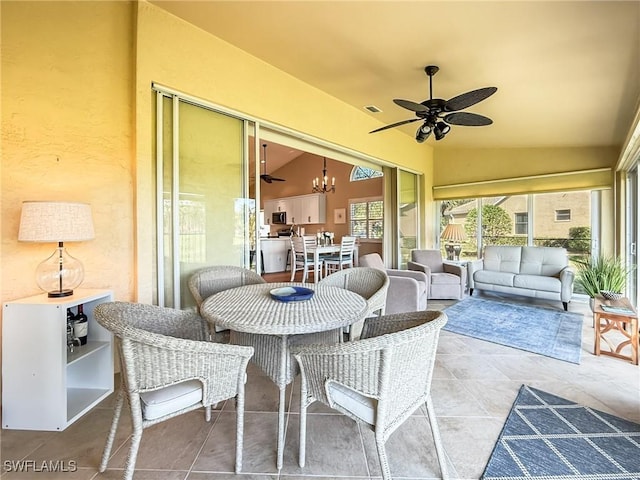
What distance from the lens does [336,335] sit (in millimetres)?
2166

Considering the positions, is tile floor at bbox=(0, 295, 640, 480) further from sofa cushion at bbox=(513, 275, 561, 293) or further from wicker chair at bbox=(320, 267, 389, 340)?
sofa cushion at bbox=(513, 275, 561, 293)

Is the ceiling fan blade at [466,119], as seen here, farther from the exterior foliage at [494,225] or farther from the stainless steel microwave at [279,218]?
the stainless steel microwave at [279,218]

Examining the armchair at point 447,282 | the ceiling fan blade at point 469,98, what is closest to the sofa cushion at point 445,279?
the armchair at point 447,282

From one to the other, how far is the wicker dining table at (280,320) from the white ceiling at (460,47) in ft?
7.56

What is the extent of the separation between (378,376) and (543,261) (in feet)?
16.9

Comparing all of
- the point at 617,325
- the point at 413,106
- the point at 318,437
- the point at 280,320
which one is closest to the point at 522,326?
the point at 617,325

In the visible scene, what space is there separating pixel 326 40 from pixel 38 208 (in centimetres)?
267

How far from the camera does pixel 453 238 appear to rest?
5.73m

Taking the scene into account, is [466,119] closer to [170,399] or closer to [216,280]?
[216,280]

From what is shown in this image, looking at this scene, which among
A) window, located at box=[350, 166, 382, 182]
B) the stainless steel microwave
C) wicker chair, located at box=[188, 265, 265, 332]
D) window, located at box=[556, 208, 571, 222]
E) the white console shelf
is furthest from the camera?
the stainless steel microwave

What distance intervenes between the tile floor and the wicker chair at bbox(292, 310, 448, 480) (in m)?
0.28

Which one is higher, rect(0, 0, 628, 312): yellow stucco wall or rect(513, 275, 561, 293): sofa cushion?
rect(0, 0, 628, 312): yellow stucco wall

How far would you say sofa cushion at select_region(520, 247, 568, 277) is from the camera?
15.8 ft

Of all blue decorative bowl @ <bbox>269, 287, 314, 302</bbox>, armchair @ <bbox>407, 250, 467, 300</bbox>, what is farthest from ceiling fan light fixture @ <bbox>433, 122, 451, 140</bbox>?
blue decorative bowl @ <bbox>269, 287, 314, 302</bbox>
